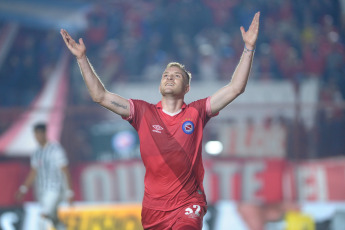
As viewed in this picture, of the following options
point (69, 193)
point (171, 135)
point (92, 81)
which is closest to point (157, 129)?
point (171, 135)

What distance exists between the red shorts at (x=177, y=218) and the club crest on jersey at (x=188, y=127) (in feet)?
2.04

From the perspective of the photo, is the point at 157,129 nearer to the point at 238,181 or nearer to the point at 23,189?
the point at 238,181

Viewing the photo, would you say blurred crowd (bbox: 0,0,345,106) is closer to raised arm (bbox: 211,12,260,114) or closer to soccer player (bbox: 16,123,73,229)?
soccer player (bbox: 16,123,73,229)

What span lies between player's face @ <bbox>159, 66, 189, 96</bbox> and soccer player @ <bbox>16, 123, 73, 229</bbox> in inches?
244

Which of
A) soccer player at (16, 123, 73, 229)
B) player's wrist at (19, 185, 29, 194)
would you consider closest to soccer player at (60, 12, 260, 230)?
soccer player at (16, 123, 73, 229)

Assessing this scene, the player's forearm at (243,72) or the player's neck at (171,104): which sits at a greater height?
the player's forearm at (243,72)

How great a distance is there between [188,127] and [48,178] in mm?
6431

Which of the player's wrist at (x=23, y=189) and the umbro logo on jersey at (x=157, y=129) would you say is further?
the player's wrist at (x=23, y=189)

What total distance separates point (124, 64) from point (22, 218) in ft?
12.1

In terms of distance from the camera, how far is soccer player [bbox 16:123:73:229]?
10.6m

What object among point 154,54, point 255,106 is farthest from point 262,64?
point 154,54

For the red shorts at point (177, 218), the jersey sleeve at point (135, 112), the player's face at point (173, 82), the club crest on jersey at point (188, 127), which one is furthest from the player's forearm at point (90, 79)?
the red shorts at point (177, 218)

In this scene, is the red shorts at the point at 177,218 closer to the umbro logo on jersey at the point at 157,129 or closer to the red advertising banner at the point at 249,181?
the umbro logo on jersey at the point at 157,129

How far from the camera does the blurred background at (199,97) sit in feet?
35.2
